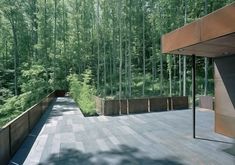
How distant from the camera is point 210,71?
923 inches

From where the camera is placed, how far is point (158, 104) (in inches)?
485

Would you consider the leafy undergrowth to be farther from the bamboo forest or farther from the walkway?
the walkway

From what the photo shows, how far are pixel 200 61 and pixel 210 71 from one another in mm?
1913

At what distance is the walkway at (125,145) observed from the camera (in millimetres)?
5012

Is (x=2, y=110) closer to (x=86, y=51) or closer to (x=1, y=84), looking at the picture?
(x=1, y=84)

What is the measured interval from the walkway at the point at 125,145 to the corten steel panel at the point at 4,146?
0.29 meters

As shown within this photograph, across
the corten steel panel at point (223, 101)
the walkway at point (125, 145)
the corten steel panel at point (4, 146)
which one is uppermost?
the corten steel panel at point (223, 101)

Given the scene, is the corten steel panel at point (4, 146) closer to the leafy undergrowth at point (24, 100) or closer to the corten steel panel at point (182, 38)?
the corten steel panel at point (182, 38)

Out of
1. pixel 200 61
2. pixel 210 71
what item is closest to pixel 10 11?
pixel 200 61

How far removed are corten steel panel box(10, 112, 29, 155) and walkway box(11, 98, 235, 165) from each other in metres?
0.17

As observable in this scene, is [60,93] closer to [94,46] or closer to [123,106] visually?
[94,46]

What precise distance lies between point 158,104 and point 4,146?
8673 millimetres

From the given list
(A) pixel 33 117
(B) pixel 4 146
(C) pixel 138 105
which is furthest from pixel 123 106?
(B) pixel 4 146

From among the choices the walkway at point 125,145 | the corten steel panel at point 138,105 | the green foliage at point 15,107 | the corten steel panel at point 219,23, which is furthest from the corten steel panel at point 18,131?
the green foliage at point 15,107
